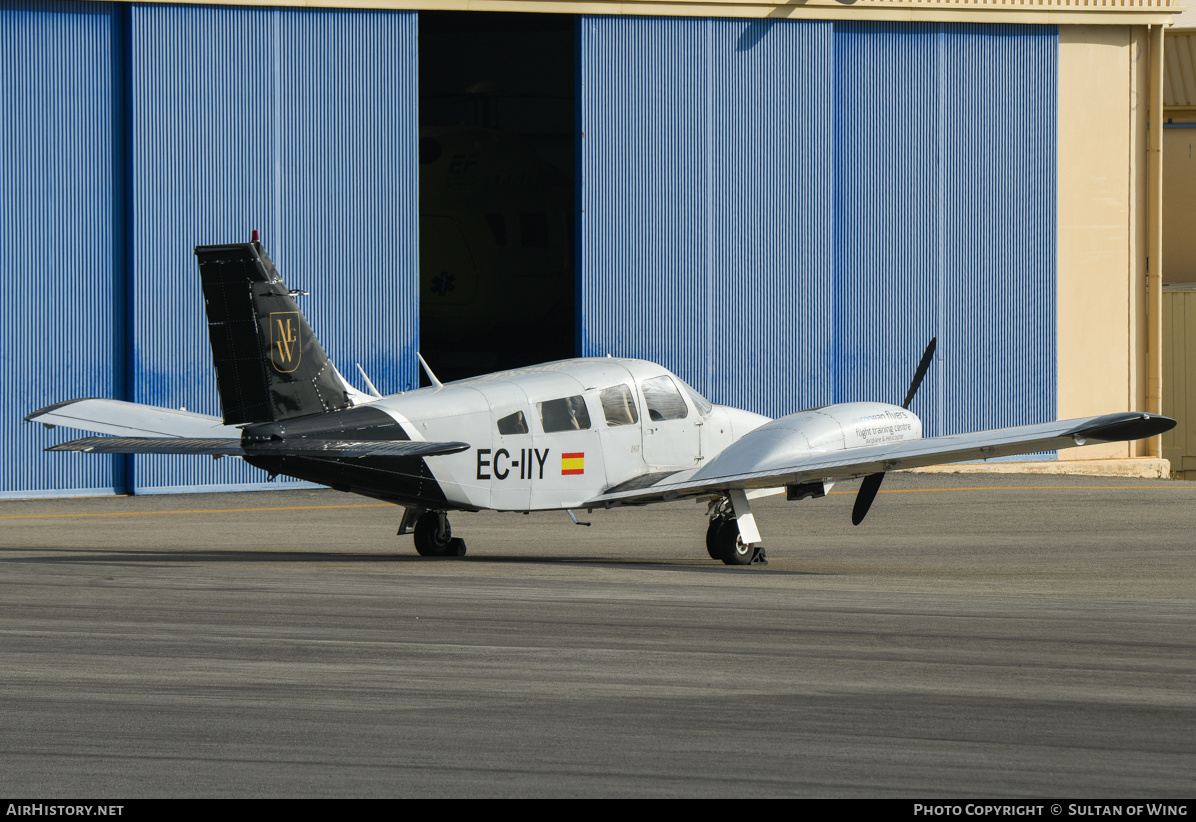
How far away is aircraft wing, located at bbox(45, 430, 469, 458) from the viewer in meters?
15.8

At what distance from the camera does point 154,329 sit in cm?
2839

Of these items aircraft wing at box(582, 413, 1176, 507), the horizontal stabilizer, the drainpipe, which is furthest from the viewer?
the drainpipe

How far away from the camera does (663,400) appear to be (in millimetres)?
19156

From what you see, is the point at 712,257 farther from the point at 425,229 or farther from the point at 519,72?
the point at 519,72

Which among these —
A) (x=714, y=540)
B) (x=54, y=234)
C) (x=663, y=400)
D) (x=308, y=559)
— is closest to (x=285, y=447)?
(x=308, y=559)

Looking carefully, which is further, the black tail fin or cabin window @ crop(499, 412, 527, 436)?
cabin window @ crop(499, 412, 527, 436)

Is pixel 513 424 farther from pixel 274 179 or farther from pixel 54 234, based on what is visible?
pixel 54 234

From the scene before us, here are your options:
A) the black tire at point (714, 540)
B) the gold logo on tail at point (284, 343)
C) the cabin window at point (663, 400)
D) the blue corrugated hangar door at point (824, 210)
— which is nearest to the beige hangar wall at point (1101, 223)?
the blue corrugated hangar door at point (824, 210)

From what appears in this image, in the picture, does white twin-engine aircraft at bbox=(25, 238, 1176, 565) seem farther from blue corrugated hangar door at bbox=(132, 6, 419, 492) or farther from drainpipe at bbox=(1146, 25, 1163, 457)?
drainpipe at bbox=(1146, 25, 1163, 457)

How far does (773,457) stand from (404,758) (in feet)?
32.2

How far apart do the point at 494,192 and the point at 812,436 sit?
22839mm

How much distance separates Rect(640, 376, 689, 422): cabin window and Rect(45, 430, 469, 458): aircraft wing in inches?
144

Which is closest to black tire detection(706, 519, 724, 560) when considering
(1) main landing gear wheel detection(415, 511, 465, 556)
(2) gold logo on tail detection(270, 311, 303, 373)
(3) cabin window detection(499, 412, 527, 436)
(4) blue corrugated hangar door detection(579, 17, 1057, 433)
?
(3) cabin window detection(499, 412, 527, 436)
